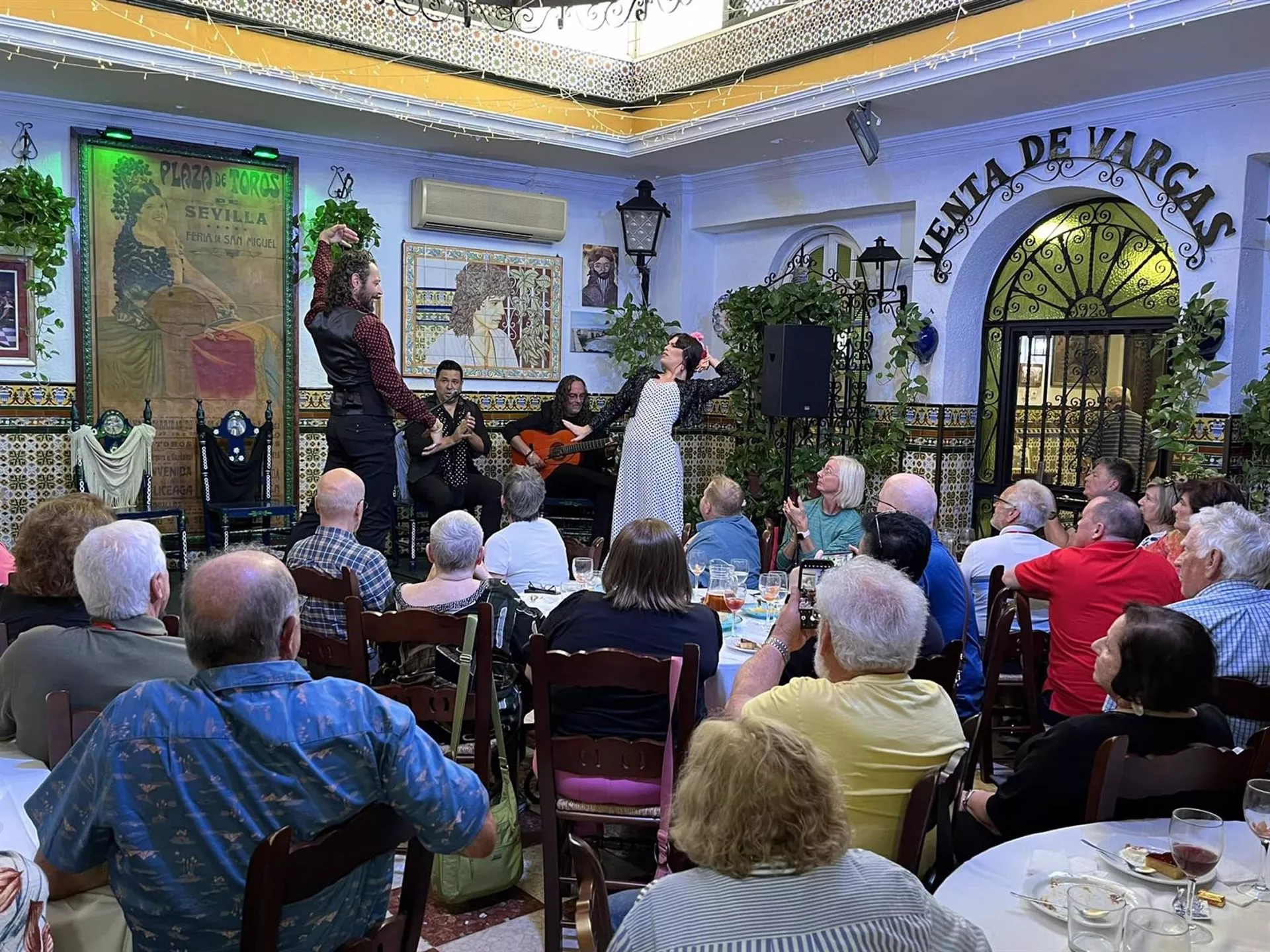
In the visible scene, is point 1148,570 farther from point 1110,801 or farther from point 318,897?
point 318,897

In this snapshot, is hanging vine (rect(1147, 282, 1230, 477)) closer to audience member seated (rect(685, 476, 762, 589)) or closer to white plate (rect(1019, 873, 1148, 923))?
audience member seated (rect(685, 476, 762, 589))

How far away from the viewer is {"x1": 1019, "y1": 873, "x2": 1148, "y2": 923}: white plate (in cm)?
192

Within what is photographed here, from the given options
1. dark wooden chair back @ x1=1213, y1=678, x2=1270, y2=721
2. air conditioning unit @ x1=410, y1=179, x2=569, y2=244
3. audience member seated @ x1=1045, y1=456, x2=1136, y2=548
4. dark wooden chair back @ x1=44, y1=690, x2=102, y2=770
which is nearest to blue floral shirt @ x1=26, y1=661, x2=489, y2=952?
dark wooden chair back @ x1=44, y1=690, x2=102, y2=770

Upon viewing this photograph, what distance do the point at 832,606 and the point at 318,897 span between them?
126 centimetres

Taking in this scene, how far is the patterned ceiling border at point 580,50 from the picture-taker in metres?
6.96

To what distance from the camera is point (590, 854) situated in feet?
5.70

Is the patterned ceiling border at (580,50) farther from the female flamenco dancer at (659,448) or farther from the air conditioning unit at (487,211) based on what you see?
the female flamenco dancer at (659,448)

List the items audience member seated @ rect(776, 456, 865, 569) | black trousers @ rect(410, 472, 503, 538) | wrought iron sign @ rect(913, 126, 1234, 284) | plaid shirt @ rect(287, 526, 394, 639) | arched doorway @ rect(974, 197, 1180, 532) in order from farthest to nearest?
black trousers @ rect(410, 472, 503, 538) < arched doorway @ rect(974, 197, 1180, 532) < wrought iron sign @ rect(913, 126, 1234, 284) < audience member seated @ rect(776, 456, 865, 569) < plaid shirt @ rect(287, 526, 394, 639)

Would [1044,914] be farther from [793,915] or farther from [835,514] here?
[835,514]

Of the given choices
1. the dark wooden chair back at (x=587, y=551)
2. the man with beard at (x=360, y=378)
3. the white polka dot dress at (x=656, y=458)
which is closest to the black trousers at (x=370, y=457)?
the man with beard at (x=360, y=378)

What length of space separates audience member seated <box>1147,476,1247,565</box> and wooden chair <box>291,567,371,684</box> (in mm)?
3259

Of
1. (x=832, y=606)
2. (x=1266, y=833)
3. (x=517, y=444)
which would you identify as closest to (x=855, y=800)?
(x=832, y=606)

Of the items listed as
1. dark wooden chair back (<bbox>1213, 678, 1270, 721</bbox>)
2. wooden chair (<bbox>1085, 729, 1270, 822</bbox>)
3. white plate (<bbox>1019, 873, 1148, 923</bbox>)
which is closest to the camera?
white plate (<bbox>1019, 873, 1148, 923</bbox>)

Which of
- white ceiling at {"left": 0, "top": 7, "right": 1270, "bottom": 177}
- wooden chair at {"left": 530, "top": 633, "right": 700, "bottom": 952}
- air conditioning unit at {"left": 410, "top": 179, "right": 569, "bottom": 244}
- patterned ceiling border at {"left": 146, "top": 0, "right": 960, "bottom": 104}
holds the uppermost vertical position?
patterned ceiling border at {"left": 146, "top": 0, "right": 960, "bottom": 104}
